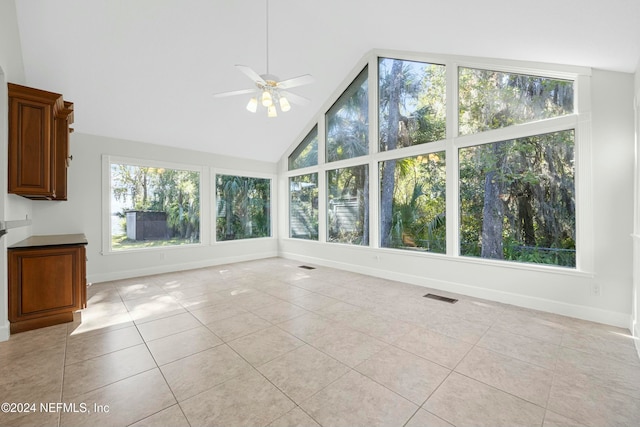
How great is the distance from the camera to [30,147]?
2.83 m

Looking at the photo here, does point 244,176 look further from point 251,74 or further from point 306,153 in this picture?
point 251,74

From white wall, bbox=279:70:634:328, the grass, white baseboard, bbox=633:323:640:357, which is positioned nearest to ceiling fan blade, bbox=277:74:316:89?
white wall, bbox=279:70:634:328

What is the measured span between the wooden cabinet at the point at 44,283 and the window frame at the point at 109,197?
73.0 inches

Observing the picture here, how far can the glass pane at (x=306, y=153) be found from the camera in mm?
6545

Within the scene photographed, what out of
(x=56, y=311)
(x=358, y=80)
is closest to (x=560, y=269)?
(x=358, y=80)

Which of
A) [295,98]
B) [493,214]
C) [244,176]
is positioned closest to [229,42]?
[295,98]

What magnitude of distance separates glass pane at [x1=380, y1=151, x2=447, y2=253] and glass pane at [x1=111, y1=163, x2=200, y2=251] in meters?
4.01

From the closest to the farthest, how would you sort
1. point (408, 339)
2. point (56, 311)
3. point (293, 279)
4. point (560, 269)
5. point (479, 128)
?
point (408, 339)
point (56, 311)
point (560, 269)
point (479, 128)
point (293, 279)

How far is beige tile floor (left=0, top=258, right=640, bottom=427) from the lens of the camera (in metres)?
1.69

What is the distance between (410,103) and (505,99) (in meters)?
1.48

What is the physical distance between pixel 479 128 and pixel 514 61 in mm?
878

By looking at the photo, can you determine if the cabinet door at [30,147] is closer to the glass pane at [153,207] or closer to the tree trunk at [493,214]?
the glass pane at [153,207]

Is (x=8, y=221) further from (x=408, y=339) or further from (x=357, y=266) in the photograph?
(x=357, y=266)

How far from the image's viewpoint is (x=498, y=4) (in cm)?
267
